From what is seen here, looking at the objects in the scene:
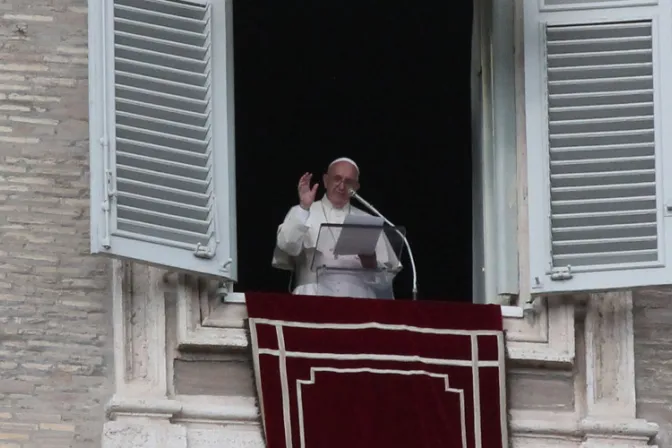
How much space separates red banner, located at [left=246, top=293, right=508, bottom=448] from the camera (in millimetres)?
10922

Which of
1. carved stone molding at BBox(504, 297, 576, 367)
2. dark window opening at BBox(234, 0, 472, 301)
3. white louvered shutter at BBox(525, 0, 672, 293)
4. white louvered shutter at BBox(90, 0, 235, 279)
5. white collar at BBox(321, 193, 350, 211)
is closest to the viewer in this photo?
white louvered shutter at BBox(90, 0, 235, 279)

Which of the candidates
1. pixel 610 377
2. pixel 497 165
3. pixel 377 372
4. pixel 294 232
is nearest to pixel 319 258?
pixel 294 232

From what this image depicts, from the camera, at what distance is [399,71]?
14.0 meters

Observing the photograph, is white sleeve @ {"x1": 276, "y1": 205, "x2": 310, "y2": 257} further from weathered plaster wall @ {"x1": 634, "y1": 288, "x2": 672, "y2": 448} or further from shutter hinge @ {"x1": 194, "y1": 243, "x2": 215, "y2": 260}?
weathered plaster wall @ {"x1": 634, "y1": 288, "x2": 672, "y2": 448}

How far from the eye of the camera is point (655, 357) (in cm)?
1132

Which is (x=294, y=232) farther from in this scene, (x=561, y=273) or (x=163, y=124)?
(x=561, y=273)

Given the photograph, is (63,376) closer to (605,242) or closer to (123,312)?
(123,312)

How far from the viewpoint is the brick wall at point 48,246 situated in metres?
11.0

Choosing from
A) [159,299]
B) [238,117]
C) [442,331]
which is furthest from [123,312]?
[238,117]

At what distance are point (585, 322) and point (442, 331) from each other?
532 mm

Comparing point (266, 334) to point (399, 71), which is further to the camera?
point (399, 71)

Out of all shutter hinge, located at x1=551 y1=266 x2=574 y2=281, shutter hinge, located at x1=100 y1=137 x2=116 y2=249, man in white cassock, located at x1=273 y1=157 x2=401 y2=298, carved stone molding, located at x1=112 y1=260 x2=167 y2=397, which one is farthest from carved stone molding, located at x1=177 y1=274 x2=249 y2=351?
shutter hinge, located at x1=551 y1=266 x2=574 y2=281

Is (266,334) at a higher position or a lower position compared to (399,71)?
lower

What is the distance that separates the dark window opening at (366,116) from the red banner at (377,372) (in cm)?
234
